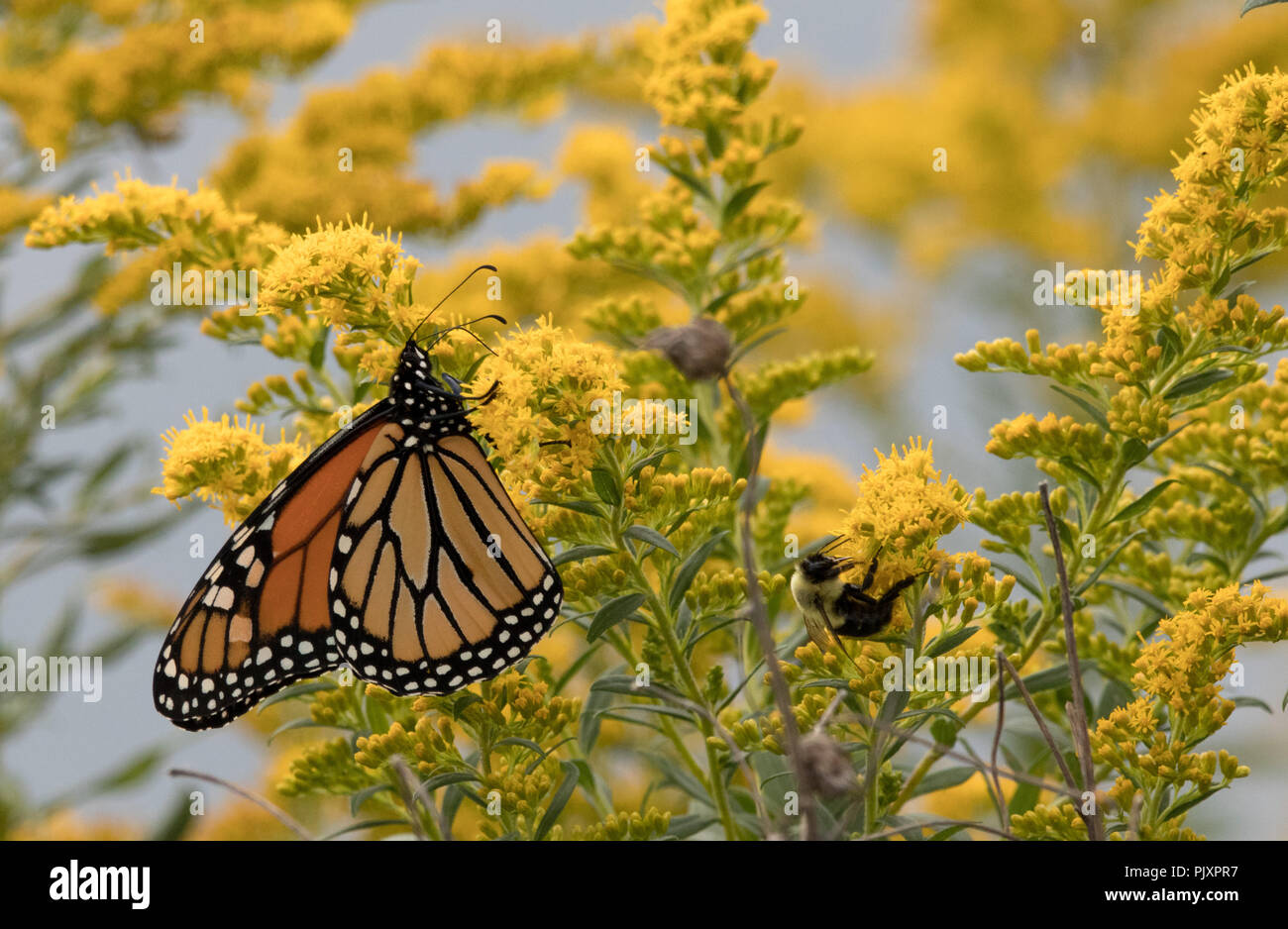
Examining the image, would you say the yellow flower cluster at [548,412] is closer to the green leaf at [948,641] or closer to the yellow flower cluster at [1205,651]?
the green leaf at [948,641]

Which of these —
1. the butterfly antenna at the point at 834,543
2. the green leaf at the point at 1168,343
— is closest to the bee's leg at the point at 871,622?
the butterfly antenna at the point at 834,543

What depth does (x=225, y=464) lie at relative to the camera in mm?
Result: 1514

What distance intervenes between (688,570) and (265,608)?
1.89ft

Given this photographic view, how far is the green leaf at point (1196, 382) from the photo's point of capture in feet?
4.29

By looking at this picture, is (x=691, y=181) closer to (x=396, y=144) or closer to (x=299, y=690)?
(x=299, y=690)

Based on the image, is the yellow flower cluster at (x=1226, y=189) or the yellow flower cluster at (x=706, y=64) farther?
the yellow flower cluster at (x=706, y=64)

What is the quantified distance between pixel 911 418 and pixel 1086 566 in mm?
3373

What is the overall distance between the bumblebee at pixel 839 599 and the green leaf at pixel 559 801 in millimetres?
331

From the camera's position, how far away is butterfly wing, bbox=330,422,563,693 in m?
1.39

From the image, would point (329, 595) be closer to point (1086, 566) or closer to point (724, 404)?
point (724, 404)

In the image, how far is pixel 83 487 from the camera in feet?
9.98

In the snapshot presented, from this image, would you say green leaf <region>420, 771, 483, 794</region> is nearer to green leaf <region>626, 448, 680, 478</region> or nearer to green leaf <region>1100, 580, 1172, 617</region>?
green leaf <region>626, 448, 680, 478</region>

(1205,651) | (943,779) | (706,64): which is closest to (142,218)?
(706,64)

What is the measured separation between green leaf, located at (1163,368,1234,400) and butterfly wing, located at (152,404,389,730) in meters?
0.92
